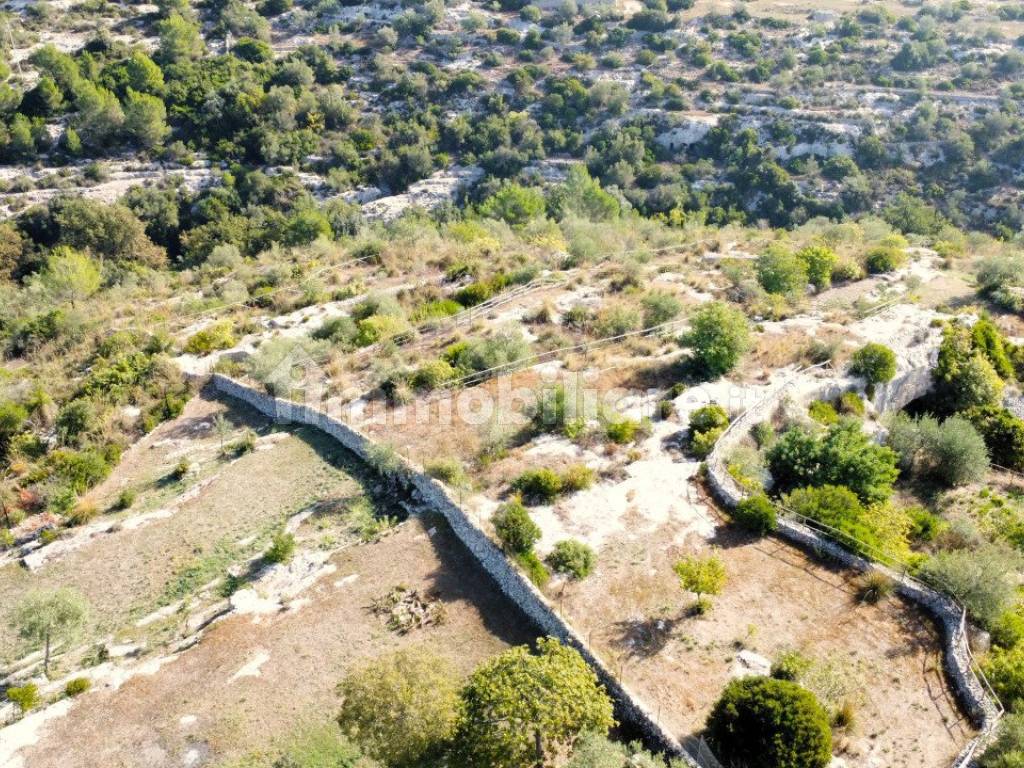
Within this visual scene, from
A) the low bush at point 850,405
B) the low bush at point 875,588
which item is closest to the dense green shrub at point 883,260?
the low bush at point 850,405

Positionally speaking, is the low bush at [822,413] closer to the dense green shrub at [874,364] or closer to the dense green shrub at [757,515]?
the dense green shrub at [874,364]

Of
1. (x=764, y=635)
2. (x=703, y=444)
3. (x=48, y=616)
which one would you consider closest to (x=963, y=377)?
(x=703, y=444)

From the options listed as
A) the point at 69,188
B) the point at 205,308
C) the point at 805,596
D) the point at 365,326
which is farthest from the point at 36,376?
the point at 69,188

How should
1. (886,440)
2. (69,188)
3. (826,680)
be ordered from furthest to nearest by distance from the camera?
1. (69,188)
2. (886,440)
3. (826,680)

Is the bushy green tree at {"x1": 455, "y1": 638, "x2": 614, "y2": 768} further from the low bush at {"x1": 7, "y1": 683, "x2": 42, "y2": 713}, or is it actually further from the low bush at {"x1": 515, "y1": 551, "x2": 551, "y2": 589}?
the low bush at {"x1": 7, "y1": 683, "x2": 42, "y2": 713}

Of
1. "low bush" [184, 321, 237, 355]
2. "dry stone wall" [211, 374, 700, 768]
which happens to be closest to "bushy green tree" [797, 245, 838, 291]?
"dry stone wall" [211, 374, 700, 768]

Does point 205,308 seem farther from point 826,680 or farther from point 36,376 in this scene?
point 826,680
